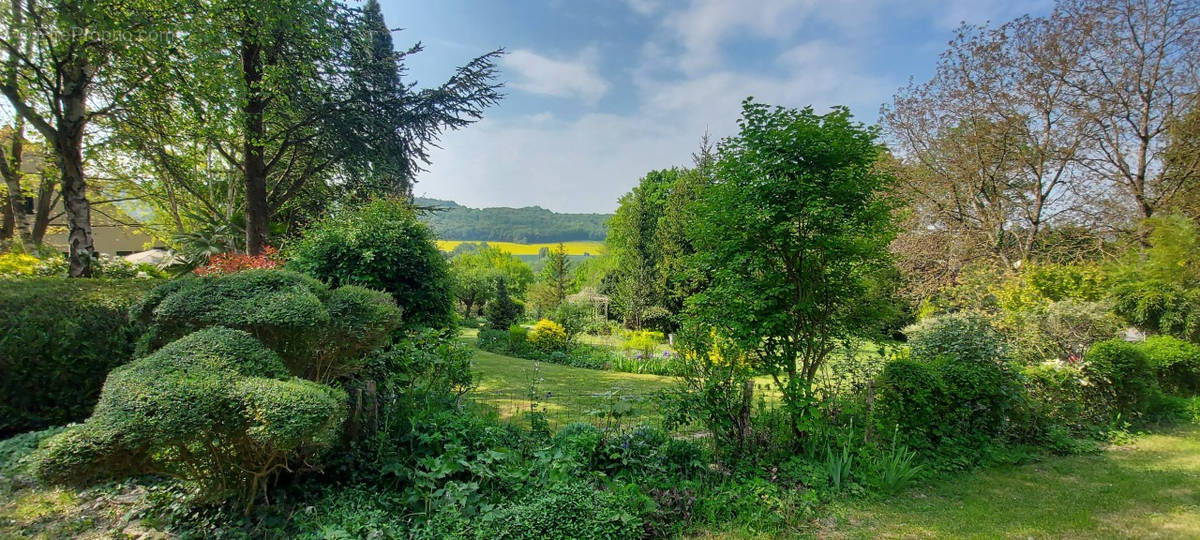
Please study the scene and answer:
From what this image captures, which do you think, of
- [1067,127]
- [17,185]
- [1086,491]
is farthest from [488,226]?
[1086,491]

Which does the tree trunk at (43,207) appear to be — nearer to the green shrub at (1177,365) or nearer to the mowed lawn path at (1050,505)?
the mowed lawn path at (1050,505)

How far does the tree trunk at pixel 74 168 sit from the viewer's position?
7.52 metres

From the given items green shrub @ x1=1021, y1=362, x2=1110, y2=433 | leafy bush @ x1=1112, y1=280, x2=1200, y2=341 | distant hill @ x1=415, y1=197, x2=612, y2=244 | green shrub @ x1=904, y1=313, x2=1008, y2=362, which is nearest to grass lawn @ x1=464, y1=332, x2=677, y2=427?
green shrub @ x1=904, y1=313, x2=1008, y2=362

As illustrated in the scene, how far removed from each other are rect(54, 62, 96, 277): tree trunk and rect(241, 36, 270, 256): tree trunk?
7.45ft

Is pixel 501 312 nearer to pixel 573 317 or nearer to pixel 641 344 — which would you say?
pixel 573 317

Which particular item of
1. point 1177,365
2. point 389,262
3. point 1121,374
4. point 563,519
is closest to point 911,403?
point 1121,374

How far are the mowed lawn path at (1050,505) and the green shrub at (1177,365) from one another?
4.19 metres

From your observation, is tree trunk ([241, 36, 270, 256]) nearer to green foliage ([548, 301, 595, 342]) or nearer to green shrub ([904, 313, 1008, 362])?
green foliage ([548, 301, 595, 342])

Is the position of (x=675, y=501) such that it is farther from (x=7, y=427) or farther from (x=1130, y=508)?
(x=7, y=427)

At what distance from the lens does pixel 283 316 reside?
3361 millimetres

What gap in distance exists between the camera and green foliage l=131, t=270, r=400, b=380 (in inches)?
133

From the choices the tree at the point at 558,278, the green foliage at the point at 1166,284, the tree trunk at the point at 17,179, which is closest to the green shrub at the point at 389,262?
the tree trunk at the point at 17,179

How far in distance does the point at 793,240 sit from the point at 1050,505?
2987mm

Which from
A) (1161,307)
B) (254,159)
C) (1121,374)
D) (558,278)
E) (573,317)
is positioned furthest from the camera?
(558,278)
